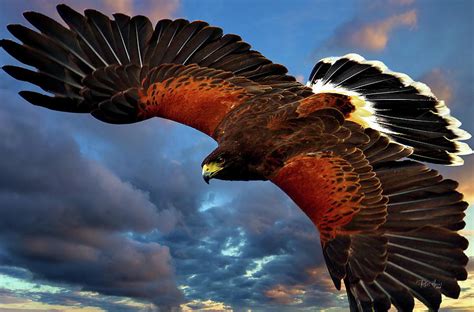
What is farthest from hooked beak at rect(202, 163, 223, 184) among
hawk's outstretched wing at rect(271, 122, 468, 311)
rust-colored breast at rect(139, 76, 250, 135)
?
hawk's outstretched wing at rect(271, 122, 468, 311)

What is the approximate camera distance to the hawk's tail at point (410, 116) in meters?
8.33

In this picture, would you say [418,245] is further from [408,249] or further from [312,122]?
[312,122]

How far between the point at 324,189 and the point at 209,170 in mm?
1815

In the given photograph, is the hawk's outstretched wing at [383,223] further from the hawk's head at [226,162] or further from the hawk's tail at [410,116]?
the hawk's tail at [410,116]

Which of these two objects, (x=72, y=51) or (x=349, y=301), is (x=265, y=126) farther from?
(x=72, y=51)

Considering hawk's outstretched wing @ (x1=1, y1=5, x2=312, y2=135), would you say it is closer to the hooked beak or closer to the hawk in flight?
the hawk in flight

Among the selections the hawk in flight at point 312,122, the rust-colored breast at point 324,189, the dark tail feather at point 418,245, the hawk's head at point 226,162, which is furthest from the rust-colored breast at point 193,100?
the dark tail feather at point 418,245

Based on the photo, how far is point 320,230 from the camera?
645 cm

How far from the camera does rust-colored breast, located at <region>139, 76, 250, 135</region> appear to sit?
8.72m

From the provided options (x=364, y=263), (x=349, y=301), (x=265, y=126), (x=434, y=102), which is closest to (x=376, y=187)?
(x=364, y=263)

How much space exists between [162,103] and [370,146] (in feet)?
11.4

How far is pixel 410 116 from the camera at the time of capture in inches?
332

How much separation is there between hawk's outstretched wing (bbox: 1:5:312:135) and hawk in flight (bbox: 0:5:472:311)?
2cm
